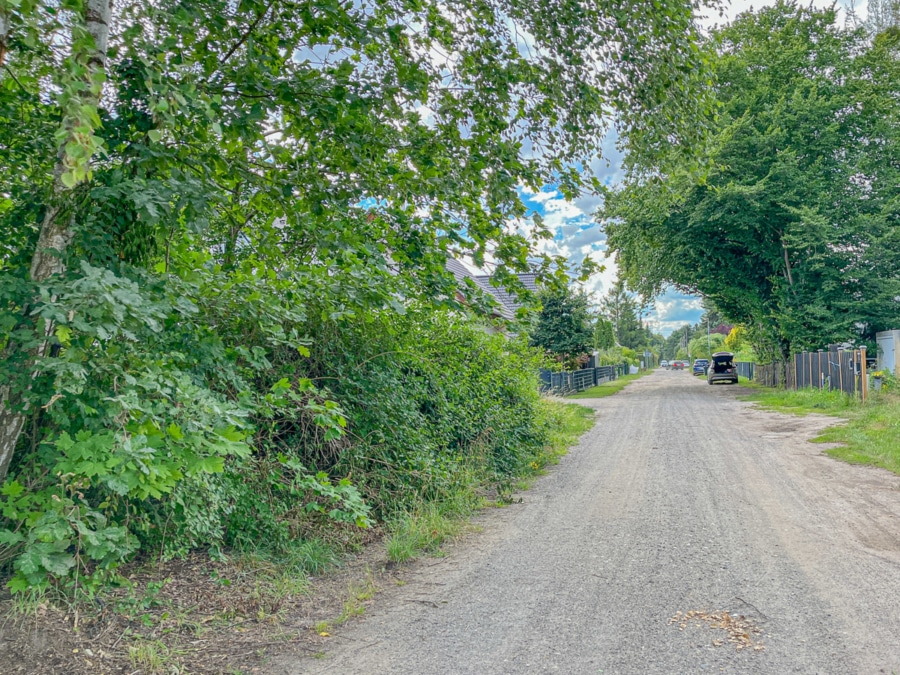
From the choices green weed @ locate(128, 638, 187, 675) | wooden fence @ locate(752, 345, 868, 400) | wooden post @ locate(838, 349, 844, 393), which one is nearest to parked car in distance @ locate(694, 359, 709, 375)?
wooden fence @ locate(752, 345, 868, 400)

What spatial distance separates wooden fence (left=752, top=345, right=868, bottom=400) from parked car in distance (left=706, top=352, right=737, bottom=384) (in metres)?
6.31

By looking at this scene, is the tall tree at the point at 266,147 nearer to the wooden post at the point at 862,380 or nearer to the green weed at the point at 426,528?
the green weed at the point at 426,528

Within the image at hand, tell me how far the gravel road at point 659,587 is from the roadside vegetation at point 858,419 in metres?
1.40

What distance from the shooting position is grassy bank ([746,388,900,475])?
8398mm

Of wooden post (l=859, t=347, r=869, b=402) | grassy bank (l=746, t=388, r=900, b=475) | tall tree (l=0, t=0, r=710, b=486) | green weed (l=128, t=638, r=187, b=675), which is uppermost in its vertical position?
tall tree (l=0, t=0, r=710, b=486)

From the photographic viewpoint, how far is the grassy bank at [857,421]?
8398 millimetres

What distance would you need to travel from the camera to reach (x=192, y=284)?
339 centimetres

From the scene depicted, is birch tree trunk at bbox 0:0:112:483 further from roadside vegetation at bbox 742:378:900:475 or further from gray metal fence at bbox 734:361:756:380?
gray metal fence at bbox 734:361:756:380

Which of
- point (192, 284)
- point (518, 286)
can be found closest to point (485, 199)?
point (518, 286)

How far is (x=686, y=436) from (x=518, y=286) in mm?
7788

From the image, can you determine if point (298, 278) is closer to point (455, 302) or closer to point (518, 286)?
point (455, 302)

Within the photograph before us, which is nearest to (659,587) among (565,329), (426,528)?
(426,528)

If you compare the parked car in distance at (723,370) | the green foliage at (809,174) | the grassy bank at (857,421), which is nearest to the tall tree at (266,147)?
the grassy bank at (857,421)

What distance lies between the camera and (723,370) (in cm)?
3173
